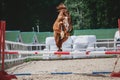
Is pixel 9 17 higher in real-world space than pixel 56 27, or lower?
higher

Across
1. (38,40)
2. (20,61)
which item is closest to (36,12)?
(38,40)

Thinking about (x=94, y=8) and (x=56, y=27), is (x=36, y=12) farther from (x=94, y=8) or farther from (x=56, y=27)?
(x=56, y=27)

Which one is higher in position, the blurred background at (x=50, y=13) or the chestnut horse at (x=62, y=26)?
the blurred background at (x=50, y=13)

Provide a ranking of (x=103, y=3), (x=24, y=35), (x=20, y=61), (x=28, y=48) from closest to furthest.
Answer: (x=20, y=61) < (x=28, y=48) < (x=24, y=35) < (x=103, y=3)

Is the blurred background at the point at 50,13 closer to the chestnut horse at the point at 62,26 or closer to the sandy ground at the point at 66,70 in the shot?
the sandy ground at the point at 66,70

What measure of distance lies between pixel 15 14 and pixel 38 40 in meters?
15.7

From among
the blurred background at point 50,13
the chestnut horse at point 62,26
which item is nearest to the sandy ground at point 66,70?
the chestnut horse at point 62,26

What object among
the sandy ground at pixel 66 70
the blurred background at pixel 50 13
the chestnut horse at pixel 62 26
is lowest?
the sandy ground at pixel 66 70

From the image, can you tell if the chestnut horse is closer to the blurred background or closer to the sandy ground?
the sandy ground

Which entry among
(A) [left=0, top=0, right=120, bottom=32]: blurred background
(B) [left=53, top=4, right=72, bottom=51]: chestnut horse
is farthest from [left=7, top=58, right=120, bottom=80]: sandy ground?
(A) [left=0, top=0, right=120, bottom=32]: blurred background

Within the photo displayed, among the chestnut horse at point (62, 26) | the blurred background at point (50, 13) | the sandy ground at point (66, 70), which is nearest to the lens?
the sandy ground at point (66, 70)

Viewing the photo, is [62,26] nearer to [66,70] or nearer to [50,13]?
[66,70]

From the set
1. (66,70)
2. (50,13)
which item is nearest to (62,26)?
(66,70)

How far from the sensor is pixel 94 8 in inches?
1951
